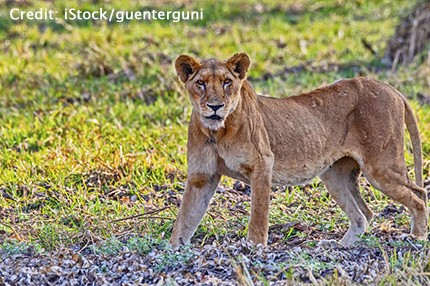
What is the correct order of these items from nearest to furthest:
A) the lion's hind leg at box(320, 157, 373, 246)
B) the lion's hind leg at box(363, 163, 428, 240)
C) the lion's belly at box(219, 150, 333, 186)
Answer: the lion's belly at box(219, 150, 333, 186)
the lion's hind leg at box(363, 163, 428, 240)
the lion's hind leg at box(320, 157, 373, 246)

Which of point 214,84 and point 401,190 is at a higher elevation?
point 214,84

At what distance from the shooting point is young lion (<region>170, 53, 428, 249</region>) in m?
4.57

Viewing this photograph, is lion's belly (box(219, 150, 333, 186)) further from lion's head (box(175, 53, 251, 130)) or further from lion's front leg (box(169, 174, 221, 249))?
lion's head (box(175, 53, 251, 130))

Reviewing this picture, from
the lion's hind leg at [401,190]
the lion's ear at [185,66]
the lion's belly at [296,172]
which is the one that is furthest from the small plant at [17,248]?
the lion's hind leg at [401,190]

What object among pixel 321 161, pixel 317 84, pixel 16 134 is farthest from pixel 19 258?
pixel 317 84

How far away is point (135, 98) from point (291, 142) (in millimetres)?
3985

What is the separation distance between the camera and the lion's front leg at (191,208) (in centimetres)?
482

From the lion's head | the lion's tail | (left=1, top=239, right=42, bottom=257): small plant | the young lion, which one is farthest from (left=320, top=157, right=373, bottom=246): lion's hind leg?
(left=1, top=239, right=42, bottom=257): small plant

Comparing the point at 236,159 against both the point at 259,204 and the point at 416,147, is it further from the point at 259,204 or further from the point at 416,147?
the point at 416,147

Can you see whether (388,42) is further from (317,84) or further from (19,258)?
(19,258)

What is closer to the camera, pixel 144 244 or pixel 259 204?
pixel 259 204

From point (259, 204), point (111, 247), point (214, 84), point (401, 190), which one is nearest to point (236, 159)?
point (259, 204)

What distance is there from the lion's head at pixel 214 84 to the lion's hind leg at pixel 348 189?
48.3 inches

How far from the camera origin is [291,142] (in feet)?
16.7
